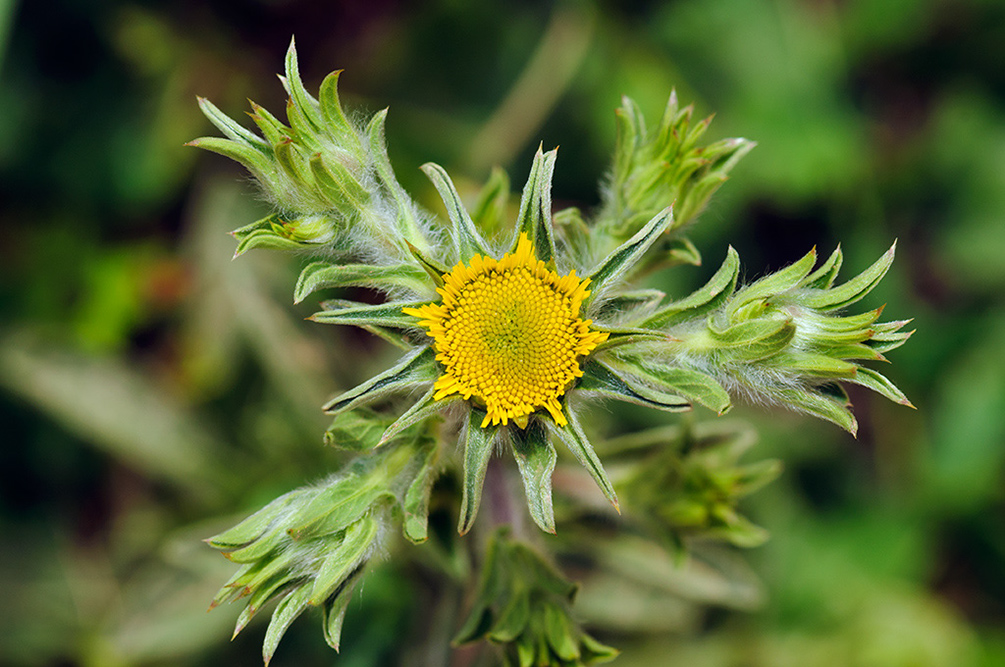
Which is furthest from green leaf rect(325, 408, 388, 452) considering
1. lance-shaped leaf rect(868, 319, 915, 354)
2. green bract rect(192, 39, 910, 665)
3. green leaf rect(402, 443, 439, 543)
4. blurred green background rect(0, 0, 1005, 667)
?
blurred green background rect(0, 0, 1005, 667)

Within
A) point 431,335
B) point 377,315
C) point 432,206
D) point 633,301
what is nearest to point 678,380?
point 633,301

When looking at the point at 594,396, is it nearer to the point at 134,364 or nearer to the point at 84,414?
the point at 84,414

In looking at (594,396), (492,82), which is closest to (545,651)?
(594,396)

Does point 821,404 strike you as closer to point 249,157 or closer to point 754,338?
point 754,338

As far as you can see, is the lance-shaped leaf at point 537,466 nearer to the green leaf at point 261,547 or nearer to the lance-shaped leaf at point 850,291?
the green leaf at point 261,547


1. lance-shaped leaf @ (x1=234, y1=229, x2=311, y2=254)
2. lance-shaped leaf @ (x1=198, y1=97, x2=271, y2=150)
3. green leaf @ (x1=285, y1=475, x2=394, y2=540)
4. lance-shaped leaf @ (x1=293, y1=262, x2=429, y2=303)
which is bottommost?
green leaf @ (x1=285, y1=475, x2=394, y2=540)

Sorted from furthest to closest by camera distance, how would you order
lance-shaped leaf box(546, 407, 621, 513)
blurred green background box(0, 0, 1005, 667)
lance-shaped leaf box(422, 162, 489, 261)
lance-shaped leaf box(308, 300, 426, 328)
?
blurred green background box(0, 0, 1005, 667) → lance-shaped leaf box(422, 162, 489, 261) → lance-shaped leaf box(308, 300, 426, 328) → lance-shaped leaf box(546, 407, 621, 513)

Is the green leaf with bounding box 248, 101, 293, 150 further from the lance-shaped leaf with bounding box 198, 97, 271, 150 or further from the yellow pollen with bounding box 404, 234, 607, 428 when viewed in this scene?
the yellow pollen with bounding box 404, 234, 607, 428
